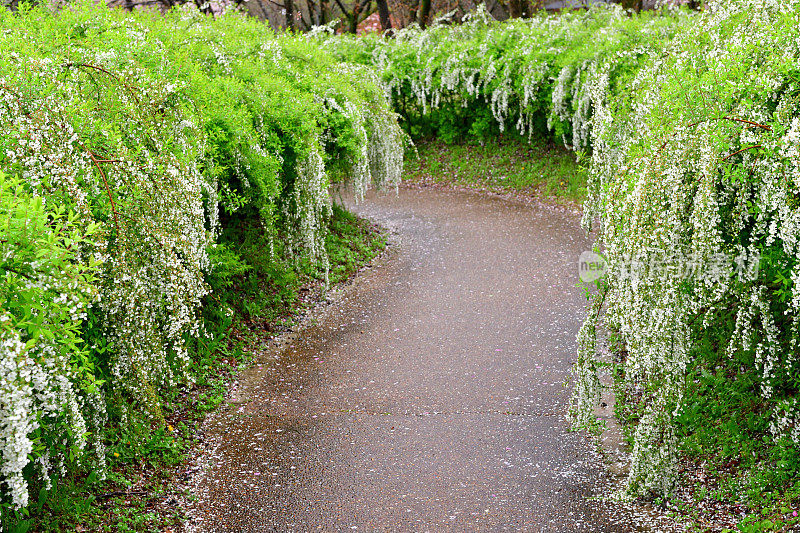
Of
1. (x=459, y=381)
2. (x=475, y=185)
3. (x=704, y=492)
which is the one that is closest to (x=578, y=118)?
(x=475, y=185)

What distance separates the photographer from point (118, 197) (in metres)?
4.29

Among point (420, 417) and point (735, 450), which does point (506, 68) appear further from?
point (735, 450)

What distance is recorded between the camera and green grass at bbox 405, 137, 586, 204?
12.2 metres

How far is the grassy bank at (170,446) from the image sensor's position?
14.1ft

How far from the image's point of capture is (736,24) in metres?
5.25

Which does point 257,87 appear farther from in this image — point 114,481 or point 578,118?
point 578,118

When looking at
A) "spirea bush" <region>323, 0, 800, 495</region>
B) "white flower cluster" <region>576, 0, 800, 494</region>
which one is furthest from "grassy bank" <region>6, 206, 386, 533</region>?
"white flower cluster" <region>576, 0, 800, 494</region>

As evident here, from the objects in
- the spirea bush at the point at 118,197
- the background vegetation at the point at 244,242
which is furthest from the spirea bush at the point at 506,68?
the background vegetation at the point at 244,242

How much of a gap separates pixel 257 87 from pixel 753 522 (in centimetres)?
559

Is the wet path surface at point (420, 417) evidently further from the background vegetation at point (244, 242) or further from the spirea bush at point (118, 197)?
the spirea bush at point (118, 197)

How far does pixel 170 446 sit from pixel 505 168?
938 cm

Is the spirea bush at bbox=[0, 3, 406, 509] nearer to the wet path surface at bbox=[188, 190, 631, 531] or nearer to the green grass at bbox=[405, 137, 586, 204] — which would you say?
the wet path surface at bbox=[188, 190, 631, 531]

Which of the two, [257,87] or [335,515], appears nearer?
[335,515]

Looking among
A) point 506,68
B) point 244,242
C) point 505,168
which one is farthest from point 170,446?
point 506,68
